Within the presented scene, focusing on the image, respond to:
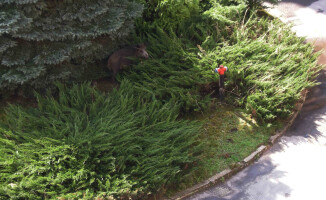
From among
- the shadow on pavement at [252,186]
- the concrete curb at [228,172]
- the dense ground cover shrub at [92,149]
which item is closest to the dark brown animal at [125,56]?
the dense ground cover shrub at [92,149]

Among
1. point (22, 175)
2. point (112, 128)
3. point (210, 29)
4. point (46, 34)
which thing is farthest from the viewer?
point (210, 29)

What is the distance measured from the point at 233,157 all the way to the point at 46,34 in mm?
4237

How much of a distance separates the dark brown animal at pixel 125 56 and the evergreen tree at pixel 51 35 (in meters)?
0.37

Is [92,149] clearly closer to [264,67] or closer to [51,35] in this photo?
[51,35]

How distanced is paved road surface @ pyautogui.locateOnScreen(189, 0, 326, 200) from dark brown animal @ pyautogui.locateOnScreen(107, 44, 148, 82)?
337cm

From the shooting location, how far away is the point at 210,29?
782 cm

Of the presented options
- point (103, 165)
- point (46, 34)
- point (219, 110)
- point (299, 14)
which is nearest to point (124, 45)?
point (46, 34)

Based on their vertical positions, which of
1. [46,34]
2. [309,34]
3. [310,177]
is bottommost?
[310,177]

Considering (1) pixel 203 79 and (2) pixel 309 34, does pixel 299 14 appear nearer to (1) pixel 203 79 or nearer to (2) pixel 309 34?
(2) pixel 309 34

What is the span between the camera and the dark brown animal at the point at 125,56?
22.4ft

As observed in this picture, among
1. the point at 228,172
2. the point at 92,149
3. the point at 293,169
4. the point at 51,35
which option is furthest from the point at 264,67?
the point at 51,35

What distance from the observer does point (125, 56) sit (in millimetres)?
6848

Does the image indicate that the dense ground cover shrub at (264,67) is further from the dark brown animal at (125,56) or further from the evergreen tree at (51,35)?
the evergreen tree at (51,35)

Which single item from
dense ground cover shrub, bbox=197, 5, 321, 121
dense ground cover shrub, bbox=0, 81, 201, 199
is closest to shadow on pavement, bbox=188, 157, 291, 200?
dense ground cover shrub, bbox=0, 81, 201, 199
